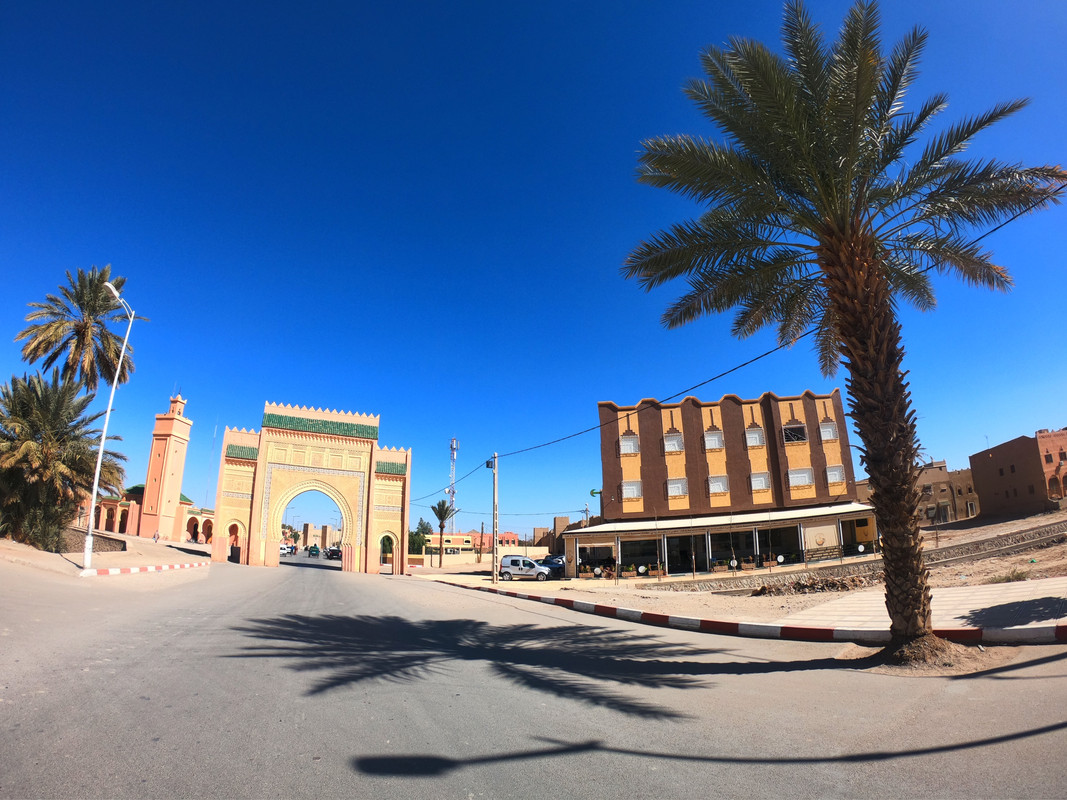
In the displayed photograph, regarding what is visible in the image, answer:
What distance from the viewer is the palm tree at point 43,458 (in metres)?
20.5

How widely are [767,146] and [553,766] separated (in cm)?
807

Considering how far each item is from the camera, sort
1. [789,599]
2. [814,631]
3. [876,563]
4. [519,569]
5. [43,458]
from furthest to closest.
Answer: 1. [519,569]
2. [876,563]
3. [43,458]
4. [789,599]
5. [814,631]

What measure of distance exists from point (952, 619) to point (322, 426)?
129 feet

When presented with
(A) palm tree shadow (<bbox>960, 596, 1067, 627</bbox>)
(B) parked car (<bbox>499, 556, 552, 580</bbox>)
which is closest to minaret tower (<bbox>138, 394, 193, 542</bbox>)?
(B) parked car (<bbox>499, 556, 552, 580</bbox>)

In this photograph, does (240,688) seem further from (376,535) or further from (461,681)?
(376,535)

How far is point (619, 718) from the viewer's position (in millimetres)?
4488

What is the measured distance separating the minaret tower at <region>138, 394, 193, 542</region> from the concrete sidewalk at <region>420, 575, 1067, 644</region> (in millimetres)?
42986

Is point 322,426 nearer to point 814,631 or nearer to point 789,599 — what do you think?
point 789,599

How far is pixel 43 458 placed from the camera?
20844mm

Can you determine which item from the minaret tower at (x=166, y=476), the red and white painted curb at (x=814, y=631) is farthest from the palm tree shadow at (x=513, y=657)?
the minaret tower at (x=166, y=476)

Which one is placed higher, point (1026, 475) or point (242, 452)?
point (242, 452)

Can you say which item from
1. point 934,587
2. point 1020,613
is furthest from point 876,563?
point 1020,613

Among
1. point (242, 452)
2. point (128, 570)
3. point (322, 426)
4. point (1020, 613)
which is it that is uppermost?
point (322, 426)

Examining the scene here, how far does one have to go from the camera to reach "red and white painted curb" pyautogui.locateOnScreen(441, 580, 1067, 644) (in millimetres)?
6316
